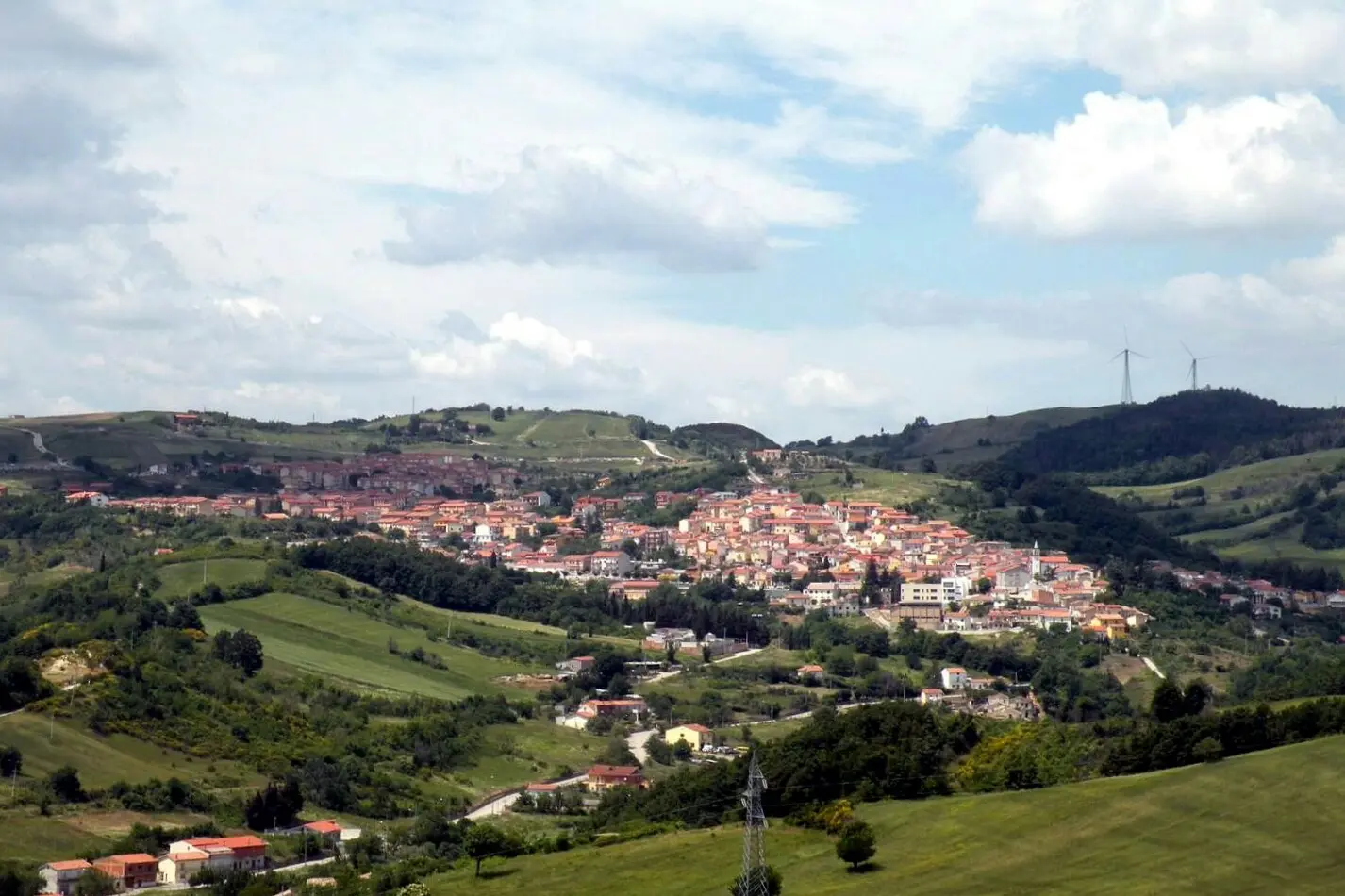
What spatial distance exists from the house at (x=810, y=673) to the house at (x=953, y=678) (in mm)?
8511

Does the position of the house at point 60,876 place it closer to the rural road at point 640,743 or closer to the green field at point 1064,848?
the green field at point 1064,848

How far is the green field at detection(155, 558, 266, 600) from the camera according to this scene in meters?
150

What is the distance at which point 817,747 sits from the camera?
86.8 metres

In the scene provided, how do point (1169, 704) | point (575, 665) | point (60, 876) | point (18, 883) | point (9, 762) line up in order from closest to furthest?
1. point (18, 883)
2. point (60, 876)
3. point (1169, 704)
4. point (9, 762)
5. point (575, 665)

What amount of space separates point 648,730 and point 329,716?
857 inches

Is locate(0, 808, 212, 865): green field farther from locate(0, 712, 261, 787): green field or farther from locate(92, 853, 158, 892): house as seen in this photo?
locate(0, 712, 261, 787): green field

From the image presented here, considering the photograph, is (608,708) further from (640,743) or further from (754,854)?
(754,854)

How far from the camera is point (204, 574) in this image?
155625 mm

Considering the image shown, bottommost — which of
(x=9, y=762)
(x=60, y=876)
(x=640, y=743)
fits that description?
(x=640, y=743)

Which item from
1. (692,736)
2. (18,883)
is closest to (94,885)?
(18,883)

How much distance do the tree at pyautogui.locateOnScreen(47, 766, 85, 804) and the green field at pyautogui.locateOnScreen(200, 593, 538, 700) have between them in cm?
3419

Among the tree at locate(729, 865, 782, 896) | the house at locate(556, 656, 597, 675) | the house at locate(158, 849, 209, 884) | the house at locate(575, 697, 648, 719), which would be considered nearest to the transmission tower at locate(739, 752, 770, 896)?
the tree at locate(729, 865, 782, 896)

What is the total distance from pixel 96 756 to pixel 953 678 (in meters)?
63.3

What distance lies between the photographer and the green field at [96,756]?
95.8 m
